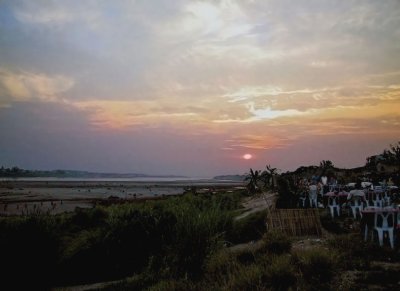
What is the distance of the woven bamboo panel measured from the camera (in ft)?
43.4

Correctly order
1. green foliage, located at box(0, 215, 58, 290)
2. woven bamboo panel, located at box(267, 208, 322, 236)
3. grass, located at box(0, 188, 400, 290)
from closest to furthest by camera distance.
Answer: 1. grass, located at box(0, 188, 400, 290)
2. green foliage, located at box(0, 215, 58, 290)
3. woven bamboo panel, located at box(267, 208, 322, 236)

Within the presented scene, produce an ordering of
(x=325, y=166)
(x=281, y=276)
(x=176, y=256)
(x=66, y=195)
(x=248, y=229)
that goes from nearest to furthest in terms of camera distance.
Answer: (x=281, y=276) < (x=176, y=256) < (x=248, y=229) < (x=325, y=166) < (x=66, y=195)

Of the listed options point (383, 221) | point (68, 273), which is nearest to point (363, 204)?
point (383, 221)

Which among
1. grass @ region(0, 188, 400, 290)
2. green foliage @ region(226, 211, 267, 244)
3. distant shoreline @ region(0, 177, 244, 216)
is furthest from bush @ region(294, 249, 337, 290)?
distant shoreline @ region(0, 177, 244, 216)

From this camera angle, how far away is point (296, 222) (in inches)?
528

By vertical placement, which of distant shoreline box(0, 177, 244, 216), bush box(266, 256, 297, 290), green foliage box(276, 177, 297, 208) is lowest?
distant shoreline box(0, 177, 244, 216)

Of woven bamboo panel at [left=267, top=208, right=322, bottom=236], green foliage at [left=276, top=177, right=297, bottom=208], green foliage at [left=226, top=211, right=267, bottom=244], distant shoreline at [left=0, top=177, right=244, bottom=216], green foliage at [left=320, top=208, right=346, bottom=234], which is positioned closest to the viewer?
woven bamboo panel at [left=267, top=208, right=322, bottom=236]

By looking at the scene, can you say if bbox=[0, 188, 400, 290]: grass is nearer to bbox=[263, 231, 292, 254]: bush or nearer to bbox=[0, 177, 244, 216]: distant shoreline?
bbox=[263, 231, 292, 254]: bush

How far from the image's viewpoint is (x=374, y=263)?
8.37 m

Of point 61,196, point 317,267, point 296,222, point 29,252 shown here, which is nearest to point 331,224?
point 296,222

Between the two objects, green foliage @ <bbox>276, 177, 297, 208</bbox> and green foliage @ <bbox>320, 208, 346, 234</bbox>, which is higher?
green foliage @ <bbox>276, 177, 297, 208</bbox>

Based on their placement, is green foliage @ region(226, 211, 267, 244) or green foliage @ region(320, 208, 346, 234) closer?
green foliage @ region(320, 208, 346, 234)

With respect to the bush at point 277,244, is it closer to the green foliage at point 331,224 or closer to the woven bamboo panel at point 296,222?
the woven bamboo panel at point 296,222

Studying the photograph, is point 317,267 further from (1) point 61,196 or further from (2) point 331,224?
(1) point 61,196
